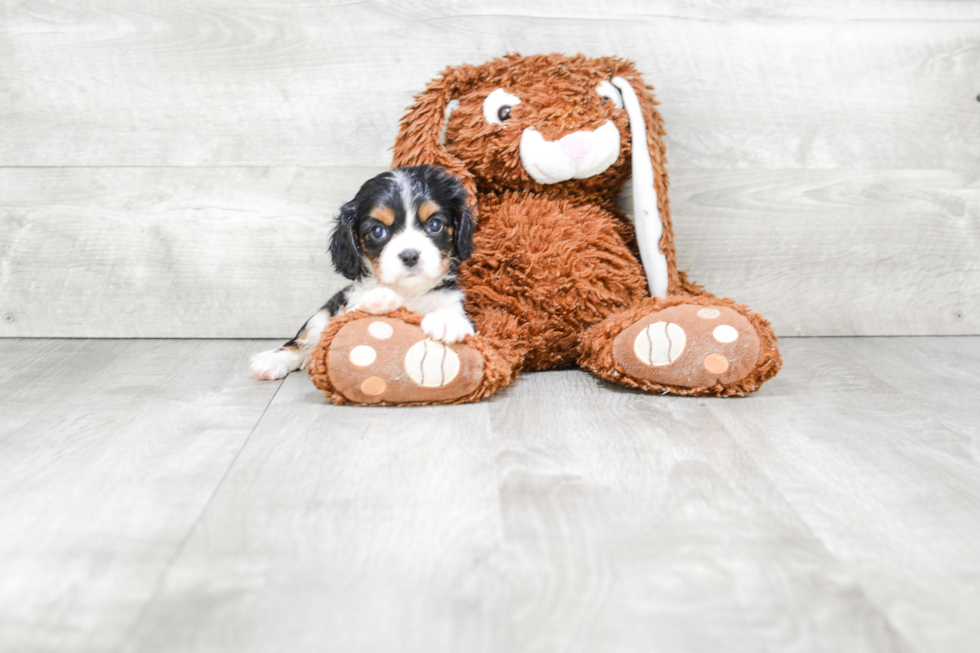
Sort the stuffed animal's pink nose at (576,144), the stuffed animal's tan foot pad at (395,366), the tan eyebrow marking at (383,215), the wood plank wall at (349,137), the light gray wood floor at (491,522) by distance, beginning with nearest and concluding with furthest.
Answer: the light gray wood floor at (491,522), the stuffed animal's tan foot pad at (395,366), the tan eyebrow marking at (383,215), the stuffed animal's pink nose at (576,144), the wood plank wall at (349,137)

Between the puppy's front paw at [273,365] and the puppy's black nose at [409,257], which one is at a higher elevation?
the puppy's black nose at [409,257]

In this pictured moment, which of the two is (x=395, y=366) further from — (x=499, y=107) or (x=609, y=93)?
(x=609, y=93)

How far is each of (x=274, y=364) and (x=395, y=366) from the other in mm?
383

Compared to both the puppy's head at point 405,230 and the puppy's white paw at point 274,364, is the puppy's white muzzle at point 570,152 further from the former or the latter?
the puppy's white paw at point 274,364

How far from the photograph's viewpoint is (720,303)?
4.82ft

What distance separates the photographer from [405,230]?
143cm

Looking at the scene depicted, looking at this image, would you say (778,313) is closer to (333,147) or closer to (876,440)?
(876,440)

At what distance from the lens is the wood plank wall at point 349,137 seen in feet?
6.13

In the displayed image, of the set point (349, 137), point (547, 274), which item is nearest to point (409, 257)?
point (547, 274)

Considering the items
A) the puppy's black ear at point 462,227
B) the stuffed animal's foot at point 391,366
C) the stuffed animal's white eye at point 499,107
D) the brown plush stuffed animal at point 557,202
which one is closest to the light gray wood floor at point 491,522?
the stuffed animal's foot at point 391,366

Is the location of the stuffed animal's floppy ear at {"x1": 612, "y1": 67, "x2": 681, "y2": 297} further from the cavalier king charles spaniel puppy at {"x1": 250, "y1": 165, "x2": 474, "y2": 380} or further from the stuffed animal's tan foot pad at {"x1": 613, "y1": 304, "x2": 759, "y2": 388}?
the cavalier king charles spaniel puppy at {"x1": 250, "y1": 165, "x2": 474, "y2": 380}

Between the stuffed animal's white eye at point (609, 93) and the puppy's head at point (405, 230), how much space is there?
1.27ft

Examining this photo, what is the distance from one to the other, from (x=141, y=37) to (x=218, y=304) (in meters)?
0.66

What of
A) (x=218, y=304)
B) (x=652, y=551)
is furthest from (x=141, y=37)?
(x=652, y=551)
